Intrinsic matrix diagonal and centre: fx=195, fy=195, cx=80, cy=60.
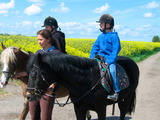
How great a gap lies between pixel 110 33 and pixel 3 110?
3.76 meters

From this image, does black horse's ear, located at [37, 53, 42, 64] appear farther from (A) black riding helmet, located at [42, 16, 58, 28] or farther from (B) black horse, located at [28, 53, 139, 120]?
(A) black riding helmet, located at [42, 16, 58, 28]

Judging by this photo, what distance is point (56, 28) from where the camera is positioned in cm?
426

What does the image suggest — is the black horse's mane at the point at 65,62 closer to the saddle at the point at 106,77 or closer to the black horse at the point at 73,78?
the black horse at the point at 73,78

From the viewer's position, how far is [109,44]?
11.5 ft

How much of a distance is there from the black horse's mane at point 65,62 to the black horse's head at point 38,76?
0.04 metres

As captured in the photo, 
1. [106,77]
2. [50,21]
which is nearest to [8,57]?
[50,21]

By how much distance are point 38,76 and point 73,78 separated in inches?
→ 21.4

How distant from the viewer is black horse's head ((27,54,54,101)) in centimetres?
241

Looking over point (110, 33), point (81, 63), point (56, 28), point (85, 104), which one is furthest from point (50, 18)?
point (85, 104)

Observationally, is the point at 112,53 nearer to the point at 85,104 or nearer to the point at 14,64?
the point at 85,104

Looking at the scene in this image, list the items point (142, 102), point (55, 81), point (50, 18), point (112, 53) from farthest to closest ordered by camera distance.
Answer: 1. point (142, 102)
2. point (50, 18)
3. point (112, 53)
4. point (55, 81)

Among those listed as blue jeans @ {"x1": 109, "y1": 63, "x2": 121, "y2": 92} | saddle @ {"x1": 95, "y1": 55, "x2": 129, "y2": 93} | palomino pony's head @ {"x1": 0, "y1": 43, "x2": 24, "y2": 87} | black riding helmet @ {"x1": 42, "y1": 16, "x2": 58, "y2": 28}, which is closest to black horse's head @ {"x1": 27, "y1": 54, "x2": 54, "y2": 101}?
palomino pony's head @ {"x1": 0, "y1": 43, "x2": 24, "y2": 87}

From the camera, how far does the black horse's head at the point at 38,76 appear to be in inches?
95.0

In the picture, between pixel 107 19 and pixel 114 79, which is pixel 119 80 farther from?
pixel 107 19
